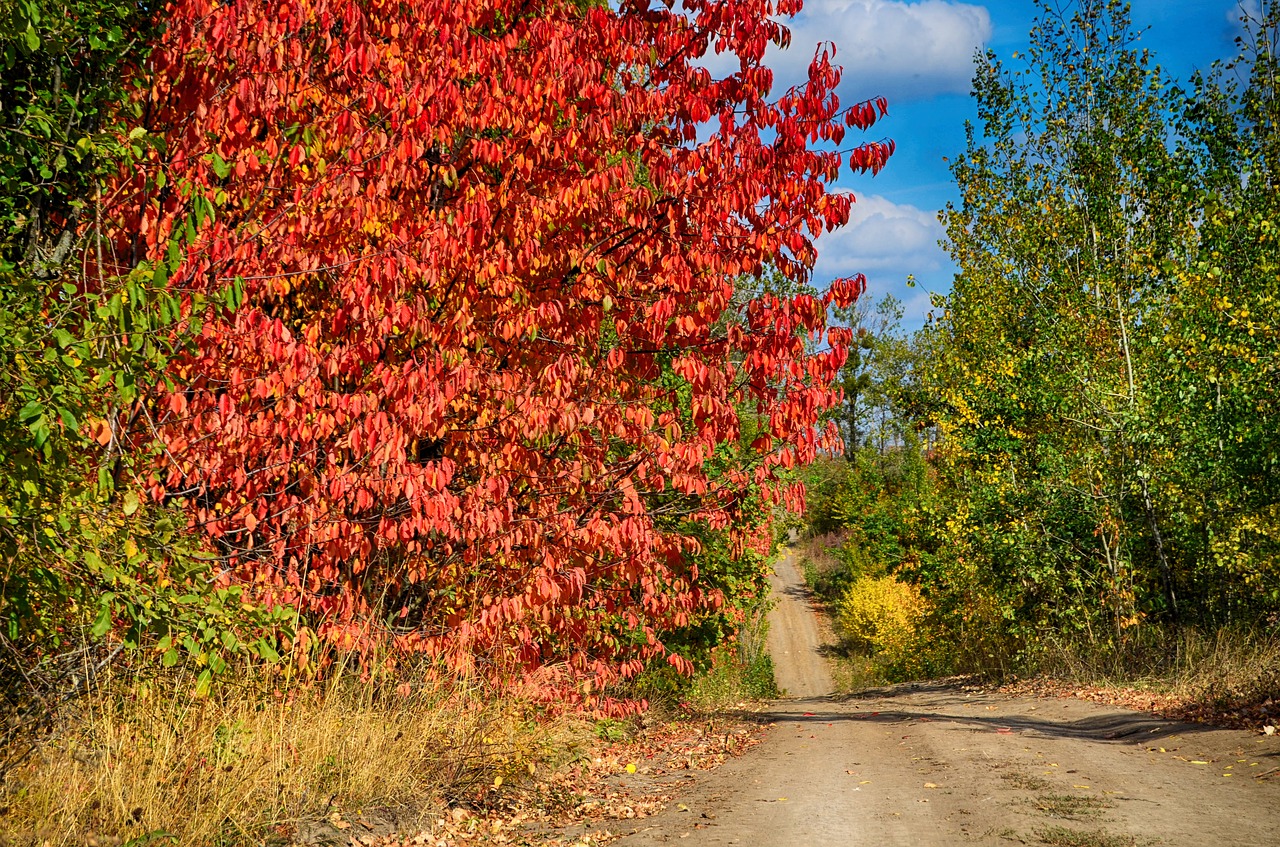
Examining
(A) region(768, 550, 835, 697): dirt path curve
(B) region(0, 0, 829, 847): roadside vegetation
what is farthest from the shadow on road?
(A) region(768, 550, 835, 697): dirt path curve

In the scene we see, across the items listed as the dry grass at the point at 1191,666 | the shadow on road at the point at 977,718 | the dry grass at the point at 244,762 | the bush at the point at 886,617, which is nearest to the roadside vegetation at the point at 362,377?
the dry grass at the point at 244,762

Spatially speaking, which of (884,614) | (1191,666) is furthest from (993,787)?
(884,614)

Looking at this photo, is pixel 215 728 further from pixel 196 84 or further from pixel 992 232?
pixel 992 232

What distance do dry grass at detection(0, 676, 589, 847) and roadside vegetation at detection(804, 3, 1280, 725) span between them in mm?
8915

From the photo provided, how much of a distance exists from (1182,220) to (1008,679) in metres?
9.24

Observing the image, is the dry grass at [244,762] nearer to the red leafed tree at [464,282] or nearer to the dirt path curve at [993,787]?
the red leafed tree at [464,282]

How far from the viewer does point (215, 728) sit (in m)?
5.74

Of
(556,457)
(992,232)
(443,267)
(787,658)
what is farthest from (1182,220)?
(787,658)

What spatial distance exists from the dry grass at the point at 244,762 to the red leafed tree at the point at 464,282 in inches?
21.9

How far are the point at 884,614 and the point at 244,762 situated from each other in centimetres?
3120

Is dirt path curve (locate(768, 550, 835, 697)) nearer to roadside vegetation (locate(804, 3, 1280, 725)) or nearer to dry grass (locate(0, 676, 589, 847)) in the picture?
roadside vegetation (locate(804, 3, 1280, 725))

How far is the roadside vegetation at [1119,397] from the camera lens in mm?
12609

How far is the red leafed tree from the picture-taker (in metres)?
6.10

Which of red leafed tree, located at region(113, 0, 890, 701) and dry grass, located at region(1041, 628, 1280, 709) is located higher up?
red leafed tree, located at region(113, 0, 890, 701)
